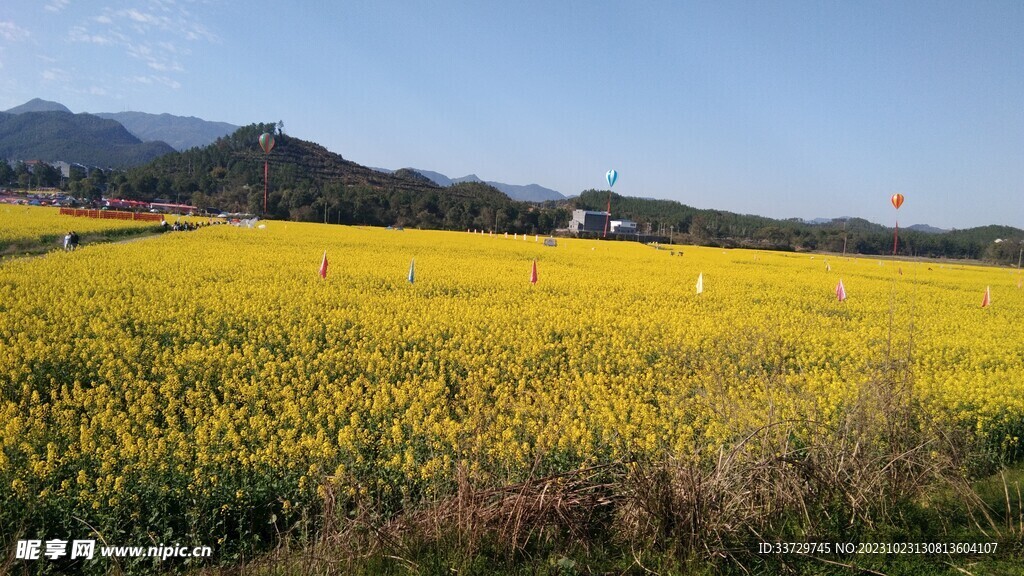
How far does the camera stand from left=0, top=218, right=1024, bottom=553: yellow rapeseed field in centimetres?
408

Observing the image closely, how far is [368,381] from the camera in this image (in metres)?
6.15

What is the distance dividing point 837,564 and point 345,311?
830cm

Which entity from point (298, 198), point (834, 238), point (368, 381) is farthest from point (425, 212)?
point (368, 381)

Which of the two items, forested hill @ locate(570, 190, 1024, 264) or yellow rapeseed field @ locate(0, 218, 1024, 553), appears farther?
forested hill @ locate(570, 190, 1024, 264)

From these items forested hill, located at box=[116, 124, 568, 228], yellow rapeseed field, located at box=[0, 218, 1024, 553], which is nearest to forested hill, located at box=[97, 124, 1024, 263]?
forested hill, located at box=[116, 124, 568, 228]

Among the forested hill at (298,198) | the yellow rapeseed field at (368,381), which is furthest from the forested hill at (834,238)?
the yellow rapeseed field at (368,381)

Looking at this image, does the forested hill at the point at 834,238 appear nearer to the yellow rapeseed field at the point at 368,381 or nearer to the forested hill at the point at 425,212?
the forested hill at the point at 425,212

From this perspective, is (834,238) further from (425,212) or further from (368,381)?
(368,381)

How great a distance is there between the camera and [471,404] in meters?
5.45

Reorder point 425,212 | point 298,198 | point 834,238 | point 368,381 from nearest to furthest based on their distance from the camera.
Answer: point 368,381 < point 298,198 < point 425,212 < point 834,238

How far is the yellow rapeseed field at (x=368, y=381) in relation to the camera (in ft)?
13.4

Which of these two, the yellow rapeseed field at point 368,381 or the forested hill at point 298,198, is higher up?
the forested hill at point 298,198

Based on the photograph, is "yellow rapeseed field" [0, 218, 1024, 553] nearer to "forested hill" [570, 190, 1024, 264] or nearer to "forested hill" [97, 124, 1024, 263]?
"forested hill" [97, 124, 1024, 263]

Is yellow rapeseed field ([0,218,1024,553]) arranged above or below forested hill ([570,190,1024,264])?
below
